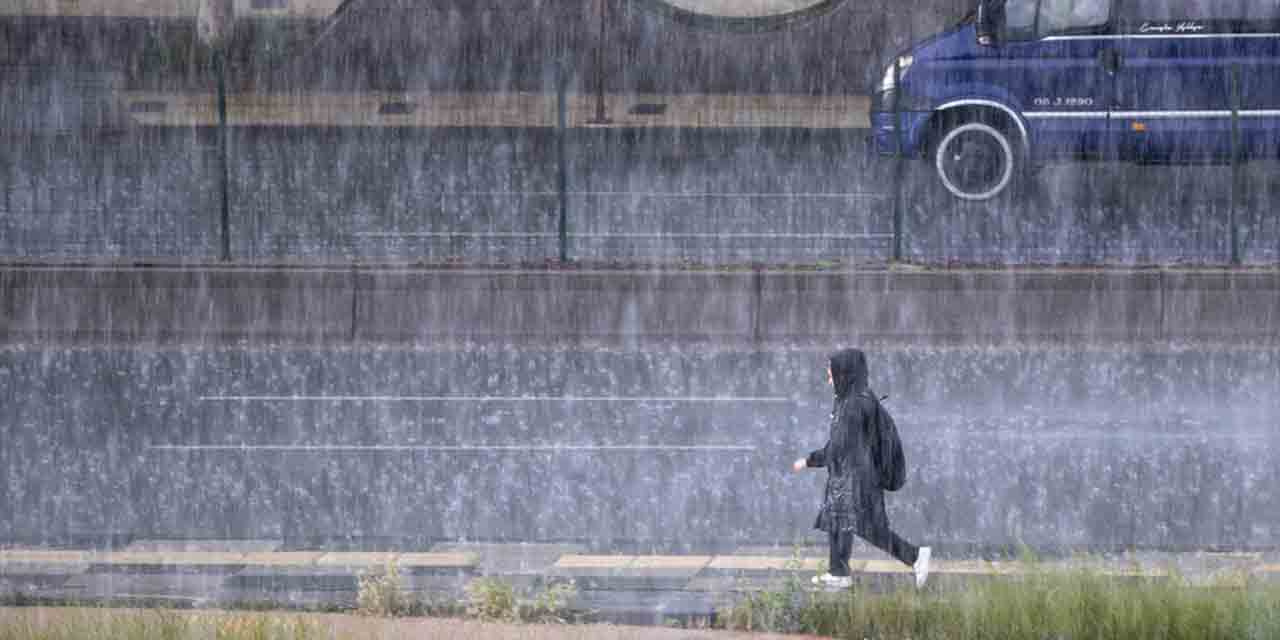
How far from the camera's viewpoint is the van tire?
2061cm

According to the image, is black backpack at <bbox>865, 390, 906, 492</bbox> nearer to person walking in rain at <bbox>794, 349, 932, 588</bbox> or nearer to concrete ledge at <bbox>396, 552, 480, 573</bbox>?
person walking in rain at <bbox>794, 349, 932, 588</bbox>

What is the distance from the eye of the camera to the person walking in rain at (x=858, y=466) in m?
8.74

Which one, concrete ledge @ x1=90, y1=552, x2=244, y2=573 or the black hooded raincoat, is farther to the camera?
concrete ledge @ x1=90, y1=552, x2=244, y2=573

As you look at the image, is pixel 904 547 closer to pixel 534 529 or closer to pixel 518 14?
pixel 534 529

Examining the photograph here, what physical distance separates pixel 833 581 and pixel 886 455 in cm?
59

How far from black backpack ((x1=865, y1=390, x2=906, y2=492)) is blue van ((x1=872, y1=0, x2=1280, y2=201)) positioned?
1185 cm

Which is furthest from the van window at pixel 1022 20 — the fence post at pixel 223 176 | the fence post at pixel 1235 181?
the fence post at pixel 223 176

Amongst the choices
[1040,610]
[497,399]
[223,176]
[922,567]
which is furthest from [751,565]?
[223,176]

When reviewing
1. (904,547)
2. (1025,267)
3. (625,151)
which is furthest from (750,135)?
(904,547)

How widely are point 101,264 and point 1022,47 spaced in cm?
951

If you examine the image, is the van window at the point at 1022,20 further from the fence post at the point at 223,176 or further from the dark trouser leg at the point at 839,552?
the dark trouser leg at the point at 839,552

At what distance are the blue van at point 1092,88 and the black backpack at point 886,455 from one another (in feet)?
38.9

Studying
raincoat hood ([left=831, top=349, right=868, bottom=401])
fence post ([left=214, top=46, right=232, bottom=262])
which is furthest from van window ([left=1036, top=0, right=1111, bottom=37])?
raincoat hood ([left=831, top=349, right=868, bottom=401])

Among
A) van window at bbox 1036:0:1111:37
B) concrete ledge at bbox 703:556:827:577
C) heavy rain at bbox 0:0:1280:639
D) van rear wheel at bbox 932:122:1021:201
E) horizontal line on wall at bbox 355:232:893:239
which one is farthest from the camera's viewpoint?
van window at bbox 1036:0:1111:37
